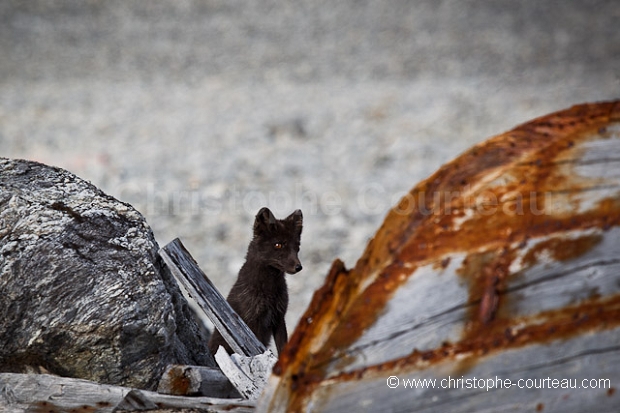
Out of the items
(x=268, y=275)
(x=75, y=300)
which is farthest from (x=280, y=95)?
(x=75, y=300)

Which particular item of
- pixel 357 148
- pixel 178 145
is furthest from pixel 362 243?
pixel 178 145

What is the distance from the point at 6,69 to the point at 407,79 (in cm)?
1030

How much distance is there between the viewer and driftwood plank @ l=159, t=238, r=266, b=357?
160 inches

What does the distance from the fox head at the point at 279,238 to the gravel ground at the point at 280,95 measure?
6.52 m

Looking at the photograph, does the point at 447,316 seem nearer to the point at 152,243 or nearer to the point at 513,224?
the point at 513,224

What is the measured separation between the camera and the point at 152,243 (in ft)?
13.7

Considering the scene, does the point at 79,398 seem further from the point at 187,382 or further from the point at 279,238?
the point at 279,238

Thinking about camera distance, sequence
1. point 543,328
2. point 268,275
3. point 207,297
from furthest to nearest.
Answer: point 268,275 → point 207,297 → point 543,328

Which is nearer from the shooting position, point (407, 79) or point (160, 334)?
point (160, 334)

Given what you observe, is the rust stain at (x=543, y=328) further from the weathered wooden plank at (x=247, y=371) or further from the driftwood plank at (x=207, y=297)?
the driftwood plank at (x=207, y=297)

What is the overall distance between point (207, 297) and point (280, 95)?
695 inches

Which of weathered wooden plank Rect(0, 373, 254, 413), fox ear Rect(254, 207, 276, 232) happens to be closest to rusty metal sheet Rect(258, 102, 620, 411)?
weathered wooden plank Rect(0, 373, 254, 413)

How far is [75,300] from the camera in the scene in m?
3.84

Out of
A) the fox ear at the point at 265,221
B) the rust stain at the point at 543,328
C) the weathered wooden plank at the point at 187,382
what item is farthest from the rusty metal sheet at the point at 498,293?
the fox ear at the point at 265,221
